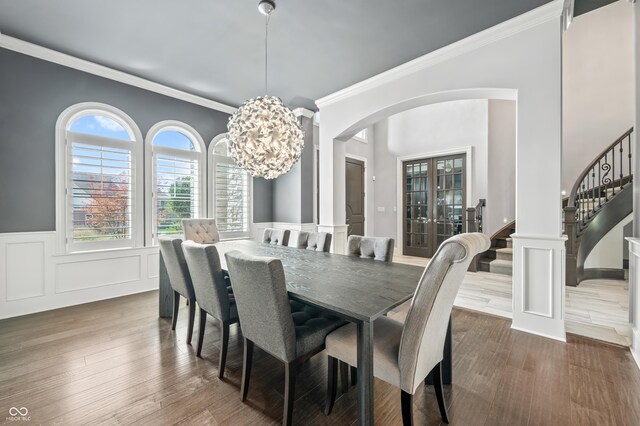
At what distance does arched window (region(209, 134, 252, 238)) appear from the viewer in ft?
14.8

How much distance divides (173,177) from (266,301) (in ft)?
11.3

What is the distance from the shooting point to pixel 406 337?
4.08ft

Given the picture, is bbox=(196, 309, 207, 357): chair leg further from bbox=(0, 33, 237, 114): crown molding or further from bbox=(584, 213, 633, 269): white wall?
bbox=(584, 213, 633, 269): white wall

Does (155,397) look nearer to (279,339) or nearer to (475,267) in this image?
(279,339)

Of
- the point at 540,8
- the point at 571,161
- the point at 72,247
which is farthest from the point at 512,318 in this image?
the point at 72,247

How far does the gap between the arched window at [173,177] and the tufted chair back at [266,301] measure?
9.77 ft

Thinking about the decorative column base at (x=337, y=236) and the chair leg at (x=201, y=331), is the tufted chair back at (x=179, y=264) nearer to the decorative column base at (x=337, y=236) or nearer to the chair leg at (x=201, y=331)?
the chair leg at (x=201, y=331)

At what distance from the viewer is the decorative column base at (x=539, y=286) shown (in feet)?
7.97

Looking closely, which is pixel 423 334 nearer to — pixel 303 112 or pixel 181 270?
pixel 181 270

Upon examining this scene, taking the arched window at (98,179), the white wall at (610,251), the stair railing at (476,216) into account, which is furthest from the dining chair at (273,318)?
the white wall at (610,251)

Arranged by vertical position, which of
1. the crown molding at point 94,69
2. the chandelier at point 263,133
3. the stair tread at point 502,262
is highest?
the crown molding at point 94,69

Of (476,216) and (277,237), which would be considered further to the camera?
(476,216)

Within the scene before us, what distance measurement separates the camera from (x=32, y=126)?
9.95ft

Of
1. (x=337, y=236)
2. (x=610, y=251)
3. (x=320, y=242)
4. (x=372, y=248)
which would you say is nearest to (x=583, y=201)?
(x=610, y=251)
